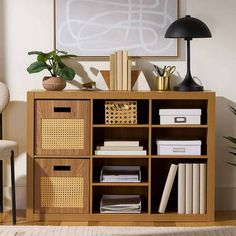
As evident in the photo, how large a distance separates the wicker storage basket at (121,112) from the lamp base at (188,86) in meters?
0.28

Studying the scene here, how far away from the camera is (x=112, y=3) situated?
12.4 ft

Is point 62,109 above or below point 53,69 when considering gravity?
below

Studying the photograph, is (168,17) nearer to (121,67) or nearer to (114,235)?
(121,67)

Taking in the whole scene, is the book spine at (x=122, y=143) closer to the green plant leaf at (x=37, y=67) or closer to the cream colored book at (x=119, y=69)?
the cream colored book at (x=119, y=69)

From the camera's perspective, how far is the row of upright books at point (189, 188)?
141 inches

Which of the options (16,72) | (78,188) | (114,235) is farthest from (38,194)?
(114,235)

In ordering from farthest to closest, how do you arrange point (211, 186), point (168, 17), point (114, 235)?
point (168, 17) → point (211, 186) → point (114, 235)

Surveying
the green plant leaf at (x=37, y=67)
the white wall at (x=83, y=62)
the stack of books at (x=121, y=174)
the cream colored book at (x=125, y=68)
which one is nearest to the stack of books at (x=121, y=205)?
the stack of books at (x=121, y=174)

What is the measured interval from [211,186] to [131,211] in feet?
1.56

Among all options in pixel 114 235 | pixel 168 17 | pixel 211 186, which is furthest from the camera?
pixel 168 17

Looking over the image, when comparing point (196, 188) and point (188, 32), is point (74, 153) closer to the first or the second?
point (196, 188)

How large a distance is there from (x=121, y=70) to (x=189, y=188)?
781 mm

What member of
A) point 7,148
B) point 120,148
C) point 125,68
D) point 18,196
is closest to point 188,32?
point 125,68

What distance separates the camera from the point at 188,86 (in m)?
3.61
